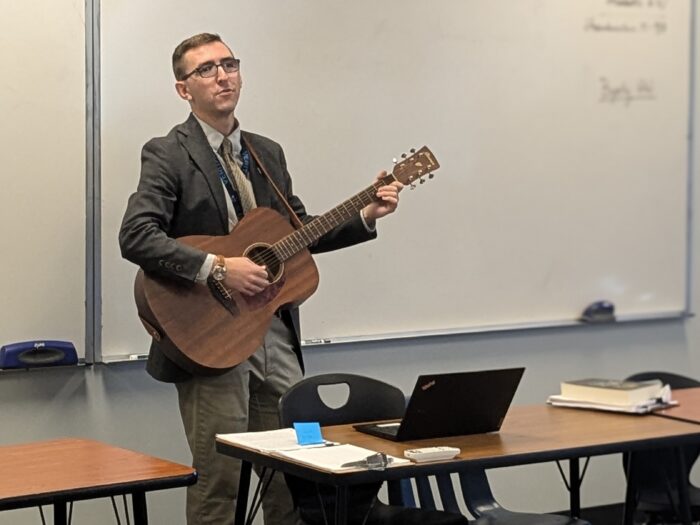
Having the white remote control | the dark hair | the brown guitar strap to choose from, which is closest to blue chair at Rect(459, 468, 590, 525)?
the white remote control

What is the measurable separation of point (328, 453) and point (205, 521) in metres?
0.81

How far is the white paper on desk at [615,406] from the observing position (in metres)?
3.73

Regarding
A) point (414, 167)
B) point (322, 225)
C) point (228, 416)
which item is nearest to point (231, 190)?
point (322, 225)

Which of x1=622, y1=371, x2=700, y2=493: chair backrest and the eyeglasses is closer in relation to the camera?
the eyeglasses

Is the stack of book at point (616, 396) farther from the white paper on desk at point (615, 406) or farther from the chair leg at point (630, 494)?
the chair leg at point (630, 494)

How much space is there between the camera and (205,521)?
3654mm

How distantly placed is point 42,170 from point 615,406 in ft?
6.43

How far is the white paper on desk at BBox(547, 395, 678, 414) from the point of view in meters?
3.73

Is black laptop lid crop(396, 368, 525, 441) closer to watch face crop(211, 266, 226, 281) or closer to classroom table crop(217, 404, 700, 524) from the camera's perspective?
classroom table crop(217, 404, 700, 524)

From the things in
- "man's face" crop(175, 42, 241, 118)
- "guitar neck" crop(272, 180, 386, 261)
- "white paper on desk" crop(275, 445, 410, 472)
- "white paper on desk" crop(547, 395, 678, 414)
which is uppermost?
"man's face" crop(175, 42, 241, 118)

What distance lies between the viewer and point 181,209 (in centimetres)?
372

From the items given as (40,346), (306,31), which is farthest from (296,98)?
(40,346)

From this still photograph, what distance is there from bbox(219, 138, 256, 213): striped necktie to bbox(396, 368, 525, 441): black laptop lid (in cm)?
93

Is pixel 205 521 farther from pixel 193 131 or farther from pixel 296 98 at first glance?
pixel 296 98
